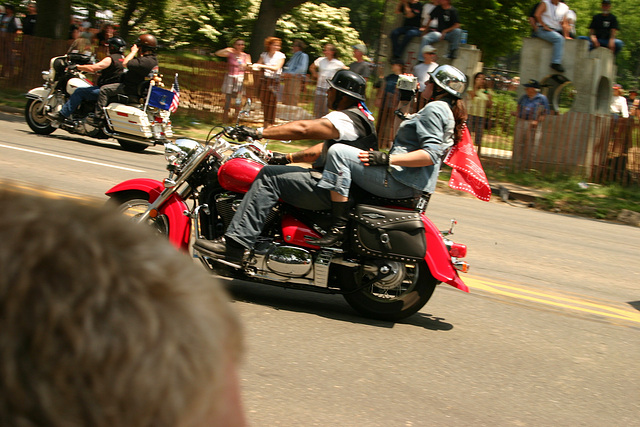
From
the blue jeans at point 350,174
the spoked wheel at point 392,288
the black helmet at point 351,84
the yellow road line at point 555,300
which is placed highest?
the black helmet at point 351,84

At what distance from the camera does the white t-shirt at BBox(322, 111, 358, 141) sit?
5352 millimetres

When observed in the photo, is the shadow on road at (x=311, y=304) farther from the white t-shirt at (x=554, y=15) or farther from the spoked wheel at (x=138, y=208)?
the white t-shirt at (x=554, y=15)

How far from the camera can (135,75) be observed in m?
12.8

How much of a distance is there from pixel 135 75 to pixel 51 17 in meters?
8.16

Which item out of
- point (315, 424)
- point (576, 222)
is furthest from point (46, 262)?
point (576, 222)

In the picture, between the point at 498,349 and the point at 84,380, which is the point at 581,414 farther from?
the point at 84,380

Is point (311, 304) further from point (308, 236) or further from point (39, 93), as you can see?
point (39, 93)

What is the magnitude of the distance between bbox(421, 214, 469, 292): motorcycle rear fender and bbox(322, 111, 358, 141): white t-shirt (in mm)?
845

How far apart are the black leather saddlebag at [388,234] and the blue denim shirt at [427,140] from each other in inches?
11.0

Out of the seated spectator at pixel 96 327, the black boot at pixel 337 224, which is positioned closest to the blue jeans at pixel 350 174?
the black boot at pixel 337 224

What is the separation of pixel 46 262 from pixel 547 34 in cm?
1752

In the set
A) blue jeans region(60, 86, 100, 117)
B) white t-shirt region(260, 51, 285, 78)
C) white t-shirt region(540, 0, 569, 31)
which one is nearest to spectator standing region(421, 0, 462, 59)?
white t-shirt region(540, 0, 569, 31)

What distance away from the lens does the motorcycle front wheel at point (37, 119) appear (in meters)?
13.4

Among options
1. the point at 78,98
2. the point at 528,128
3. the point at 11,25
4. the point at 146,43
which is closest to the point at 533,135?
the point at 528,128
